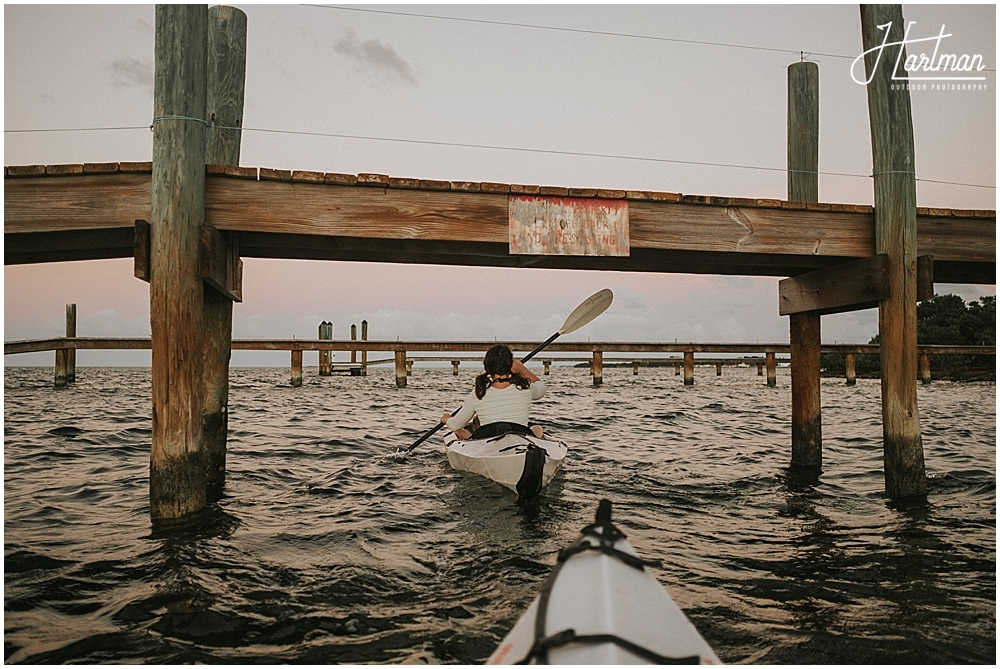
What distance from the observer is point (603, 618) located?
2082mm

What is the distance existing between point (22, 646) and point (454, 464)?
4588mm

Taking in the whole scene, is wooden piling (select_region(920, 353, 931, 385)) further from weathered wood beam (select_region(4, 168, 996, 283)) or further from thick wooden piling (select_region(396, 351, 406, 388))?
weathered wood beam (select_region(4, 168, 996, 283))

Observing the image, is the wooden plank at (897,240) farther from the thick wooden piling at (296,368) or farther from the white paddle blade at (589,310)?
the thick wooden piling at (296,368)

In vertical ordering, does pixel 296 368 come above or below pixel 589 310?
below

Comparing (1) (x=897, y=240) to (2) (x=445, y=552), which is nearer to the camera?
(2) (x=445, y=552)

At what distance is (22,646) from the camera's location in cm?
316

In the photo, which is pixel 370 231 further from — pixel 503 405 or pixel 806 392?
pixel 806 392

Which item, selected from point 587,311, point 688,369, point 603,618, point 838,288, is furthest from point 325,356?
point 603,618

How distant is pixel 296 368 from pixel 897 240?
1756 cm

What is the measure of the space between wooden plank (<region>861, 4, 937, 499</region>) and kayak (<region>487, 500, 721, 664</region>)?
4.44 metres

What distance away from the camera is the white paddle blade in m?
8.52

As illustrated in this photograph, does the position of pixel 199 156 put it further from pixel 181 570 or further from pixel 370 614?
pixel 370 614

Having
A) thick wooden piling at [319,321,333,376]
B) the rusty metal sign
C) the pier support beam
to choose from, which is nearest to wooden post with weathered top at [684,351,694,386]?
the pier support beam

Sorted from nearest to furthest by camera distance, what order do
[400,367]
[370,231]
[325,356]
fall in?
1. [370,231]
2. [400,367]
3. [325,356]
